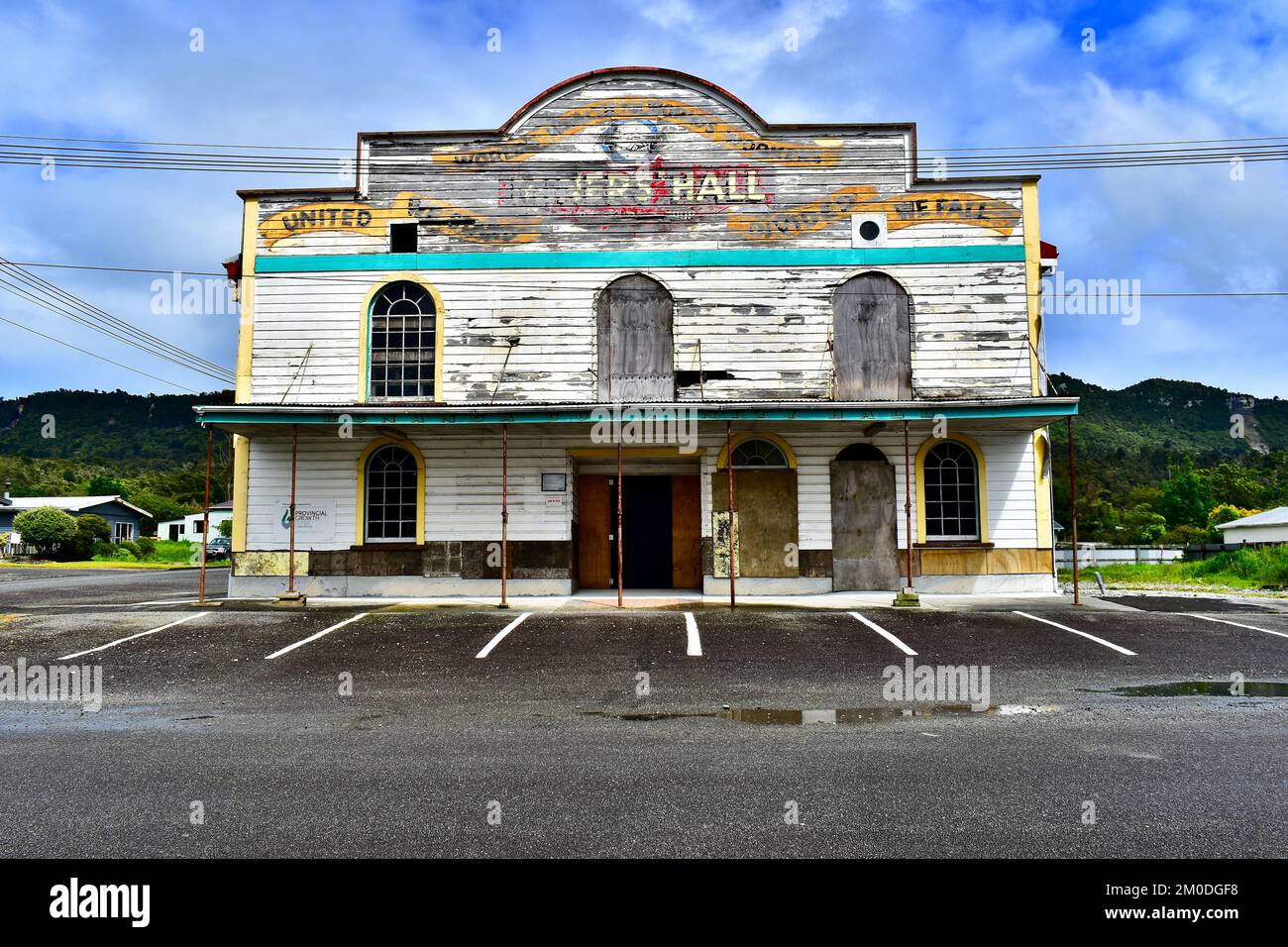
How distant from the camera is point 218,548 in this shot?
51.2m

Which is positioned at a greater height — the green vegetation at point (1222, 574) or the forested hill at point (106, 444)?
the forested hill at point (106, 444)

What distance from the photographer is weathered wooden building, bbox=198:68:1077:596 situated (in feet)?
50.5

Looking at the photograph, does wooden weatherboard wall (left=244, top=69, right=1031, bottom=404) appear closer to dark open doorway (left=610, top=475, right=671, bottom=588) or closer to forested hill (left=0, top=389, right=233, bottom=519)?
dark open doorway (left=610, top=475, right=671, bottom=588)

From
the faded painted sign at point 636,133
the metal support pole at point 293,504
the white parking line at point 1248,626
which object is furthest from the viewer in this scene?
the faded painted sign at point 636,133

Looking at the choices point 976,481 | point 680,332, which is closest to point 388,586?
point 680,332

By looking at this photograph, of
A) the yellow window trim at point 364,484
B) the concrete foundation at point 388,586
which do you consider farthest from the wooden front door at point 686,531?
the yellow window trim at point 364,484

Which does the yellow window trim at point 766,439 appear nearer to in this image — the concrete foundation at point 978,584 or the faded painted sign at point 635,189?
the concrete foundation at point 978,584

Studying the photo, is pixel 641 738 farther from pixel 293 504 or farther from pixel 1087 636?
pixel 293 504

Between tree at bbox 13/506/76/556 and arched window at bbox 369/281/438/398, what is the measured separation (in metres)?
34.9

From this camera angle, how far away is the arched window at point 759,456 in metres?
15.5

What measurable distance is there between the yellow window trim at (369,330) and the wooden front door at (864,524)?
25.3 feet

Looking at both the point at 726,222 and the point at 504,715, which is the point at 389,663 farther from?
the point at 726,222

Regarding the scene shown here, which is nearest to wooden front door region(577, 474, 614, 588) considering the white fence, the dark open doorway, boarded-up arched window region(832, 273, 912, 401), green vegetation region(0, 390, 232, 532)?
the dark open doorway
